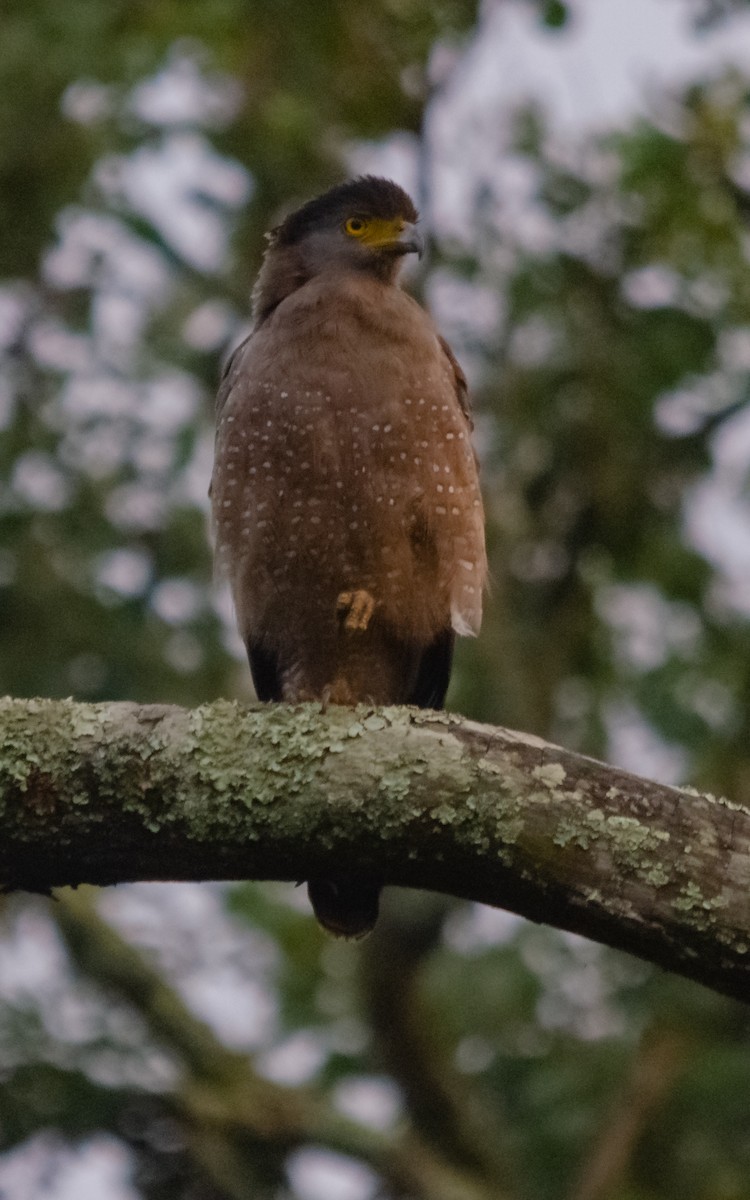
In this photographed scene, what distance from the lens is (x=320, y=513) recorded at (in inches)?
196

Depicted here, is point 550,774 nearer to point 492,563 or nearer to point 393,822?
point 393,822

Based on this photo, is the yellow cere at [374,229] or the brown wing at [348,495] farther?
the yellow cere at [374,229]

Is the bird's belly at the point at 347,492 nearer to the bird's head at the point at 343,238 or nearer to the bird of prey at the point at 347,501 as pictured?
the bird of prey at the point at 347,501

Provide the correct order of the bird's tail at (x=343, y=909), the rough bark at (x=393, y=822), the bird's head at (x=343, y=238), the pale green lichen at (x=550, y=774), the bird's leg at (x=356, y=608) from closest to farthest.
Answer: the rough bark at (x=393, y=822) < the pale green lichen at (x=550, y=774) < the bird's tail at (x=343, y=909) < the bird's leg at (x=356, y=608) < the bird's head at (x=343, y=238)

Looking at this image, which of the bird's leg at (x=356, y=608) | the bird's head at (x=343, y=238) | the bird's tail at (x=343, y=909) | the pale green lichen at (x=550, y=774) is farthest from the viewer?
the bird's head at (x=343, y=238)

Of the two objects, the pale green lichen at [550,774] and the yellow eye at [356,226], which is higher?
the yellow eye at [356,226]

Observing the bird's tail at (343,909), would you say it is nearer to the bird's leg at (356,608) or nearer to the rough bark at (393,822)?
the bird's leg at (356,608)

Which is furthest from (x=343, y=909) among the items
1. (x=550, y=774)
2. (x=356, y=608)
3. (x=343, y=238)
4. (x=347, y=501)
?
(x=343, y=238)

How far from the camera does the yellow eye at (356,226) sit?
18.8ft

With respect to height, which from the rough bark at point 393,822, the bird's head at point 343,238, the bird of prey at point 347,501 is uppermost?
the bird's head at point 343,238

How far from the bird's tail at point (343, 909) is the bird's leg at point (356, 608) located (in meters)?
0.79

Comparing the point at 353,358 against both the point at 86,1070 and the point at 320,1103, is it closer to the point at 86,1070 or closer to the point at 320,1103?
the point at 86,1070

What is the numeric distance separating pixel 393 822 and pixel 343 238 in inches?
109

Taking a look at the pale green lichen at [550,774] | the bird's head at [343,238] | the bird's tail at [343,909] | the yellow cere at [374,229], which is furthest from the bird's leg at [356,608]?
the pale green lichen at [550,774]
